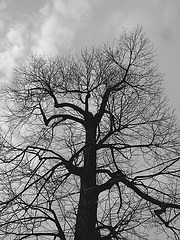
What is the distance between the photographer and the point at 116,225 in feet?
15.5

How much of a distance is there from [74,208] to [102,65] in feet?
10.4

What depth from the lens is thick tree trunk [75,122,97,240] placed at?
186 inches

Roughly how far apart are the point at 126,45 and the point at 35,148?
3.02 meters

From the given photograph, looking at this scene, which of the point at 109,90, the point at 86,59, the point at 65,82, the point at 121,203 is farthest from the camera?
the point at 86,59

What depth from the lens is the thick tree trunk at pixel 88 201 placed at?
472 centimetres

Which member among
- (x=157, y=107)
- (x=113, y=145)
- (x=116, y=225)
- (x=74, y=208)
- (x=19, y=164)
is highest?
(x=157, y=107)

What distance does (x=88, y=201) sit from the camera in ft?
16.3

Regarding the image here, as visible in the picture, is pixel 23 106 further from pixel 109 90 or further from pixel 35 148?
pixel 109 90

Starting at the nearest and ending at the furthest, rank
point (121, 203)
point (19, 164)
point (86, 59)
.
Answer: point (121, 203) → point (19, 164) → point (86, 59)

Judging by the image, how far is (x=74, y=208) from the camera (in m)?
5.37

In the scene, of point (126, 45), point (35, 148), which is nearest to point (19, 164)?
point (35, 148)

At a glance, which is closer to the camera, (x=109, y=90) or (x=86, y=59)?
(x=109, y=90)

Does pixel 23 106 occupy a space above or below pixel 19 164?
above

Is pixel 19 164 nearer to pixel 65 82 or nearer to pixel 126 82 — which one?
pixel 65 82
